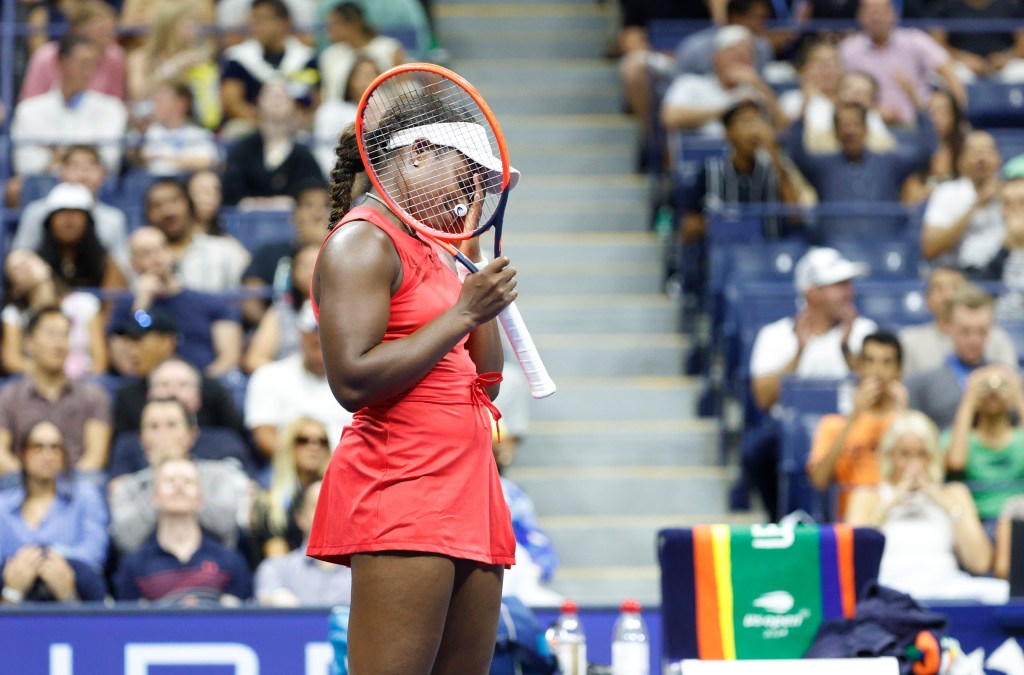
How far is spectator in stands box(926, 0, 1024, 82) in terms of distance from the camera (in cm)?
1038

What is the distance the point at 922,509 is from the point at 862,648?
1.96 metres

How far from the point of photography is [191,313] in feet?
24.6

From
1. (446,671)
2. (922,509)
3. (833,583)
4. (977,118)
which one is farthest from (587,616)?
(977,118)

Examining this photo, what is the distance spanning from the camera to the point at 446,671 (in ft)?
9.81

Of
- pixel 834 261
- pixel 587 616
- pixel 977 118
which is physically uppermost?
pixel 977 118

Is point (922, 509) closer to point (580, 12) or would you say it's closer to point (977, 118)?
point (977, 118)

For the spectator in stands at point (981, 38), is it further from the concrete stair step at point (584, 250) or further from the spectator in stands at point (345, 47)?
the spectator in stands at point (345, 47)

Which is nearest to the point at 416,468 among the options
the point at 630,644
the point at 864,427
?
the point at 630,644

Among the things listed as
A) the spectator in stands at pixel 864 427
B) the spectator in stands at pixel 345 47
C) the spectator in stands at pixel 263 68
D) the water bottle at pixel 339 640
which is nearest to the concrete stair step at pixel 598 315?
the spectator in stands at pixel 345 47

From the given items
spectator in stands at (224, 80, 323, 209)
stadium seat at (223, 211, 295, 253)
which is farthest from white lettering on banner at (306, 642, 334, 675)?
spectator in stands at (224, 80, 323, 209)

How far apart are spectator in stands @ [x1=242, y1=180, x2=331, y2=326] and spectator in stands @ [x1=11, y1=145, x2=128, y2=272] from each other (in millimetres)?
674

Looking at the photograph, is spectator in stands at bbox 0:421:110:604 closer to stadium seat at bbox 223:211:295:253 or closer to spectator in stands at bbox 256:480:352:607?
spectator in stands at bbox 256:480:352:607

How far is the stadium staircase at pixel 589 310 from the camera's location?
24.7 ft

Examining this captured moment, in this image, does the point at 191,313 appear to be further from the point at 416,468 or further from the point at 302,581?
the point at 416,468
